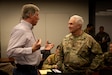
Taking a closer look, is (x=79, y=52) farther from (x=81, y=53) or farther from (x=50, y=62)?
(x=50, y=62)

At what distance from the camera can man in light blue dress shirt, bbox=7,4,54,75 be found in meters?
2.82

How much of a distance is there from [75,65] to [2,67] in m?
0.91

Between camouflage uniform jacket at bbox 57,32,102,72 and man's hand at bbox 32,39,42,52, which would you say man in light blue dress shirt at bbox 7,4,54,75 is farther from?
camouflage uniform jacket at bbox 57,32,102,72

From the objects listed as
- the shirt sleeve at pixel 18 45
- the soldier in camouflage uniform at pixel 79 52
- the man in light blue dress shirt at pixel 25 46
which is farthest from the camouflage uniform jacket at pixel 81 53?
the shirt sleeve at pixel 18 45

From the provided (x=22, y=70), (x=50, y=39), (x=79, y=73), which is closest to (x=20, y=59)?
(x=22, y=70)

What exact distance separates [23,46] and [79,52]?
32.6 inches

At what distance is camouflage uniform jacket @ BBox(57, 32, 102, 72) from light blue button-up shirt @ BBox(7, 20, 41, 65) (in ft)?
1.86

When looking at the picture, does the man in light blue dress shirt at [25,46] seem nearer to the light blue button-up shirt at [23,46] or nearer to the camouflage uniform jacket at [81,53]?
the light blue button-up shirt at [23,46]

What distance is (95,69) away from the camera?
343cm

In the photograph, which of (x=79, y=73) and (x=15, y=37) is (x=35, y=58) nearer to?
(x=15, y=37)

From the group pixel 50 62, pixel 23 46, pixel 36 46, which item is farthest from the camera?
pixel 50 62

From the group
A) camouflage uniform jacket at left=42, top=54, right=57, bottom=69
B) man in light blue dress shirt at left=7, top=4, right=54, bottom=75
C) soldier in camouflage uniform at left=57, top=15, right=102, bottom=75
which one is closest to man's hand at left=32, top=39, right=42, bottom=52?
man in light blue dress shirt at left=7, top=4, right=54, bottom=75

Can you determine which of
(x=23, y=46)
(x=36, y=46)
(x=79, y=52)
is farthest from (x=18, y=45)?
(x=79, y=52)

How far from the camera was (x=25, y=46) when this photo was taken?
2928 millimetres
